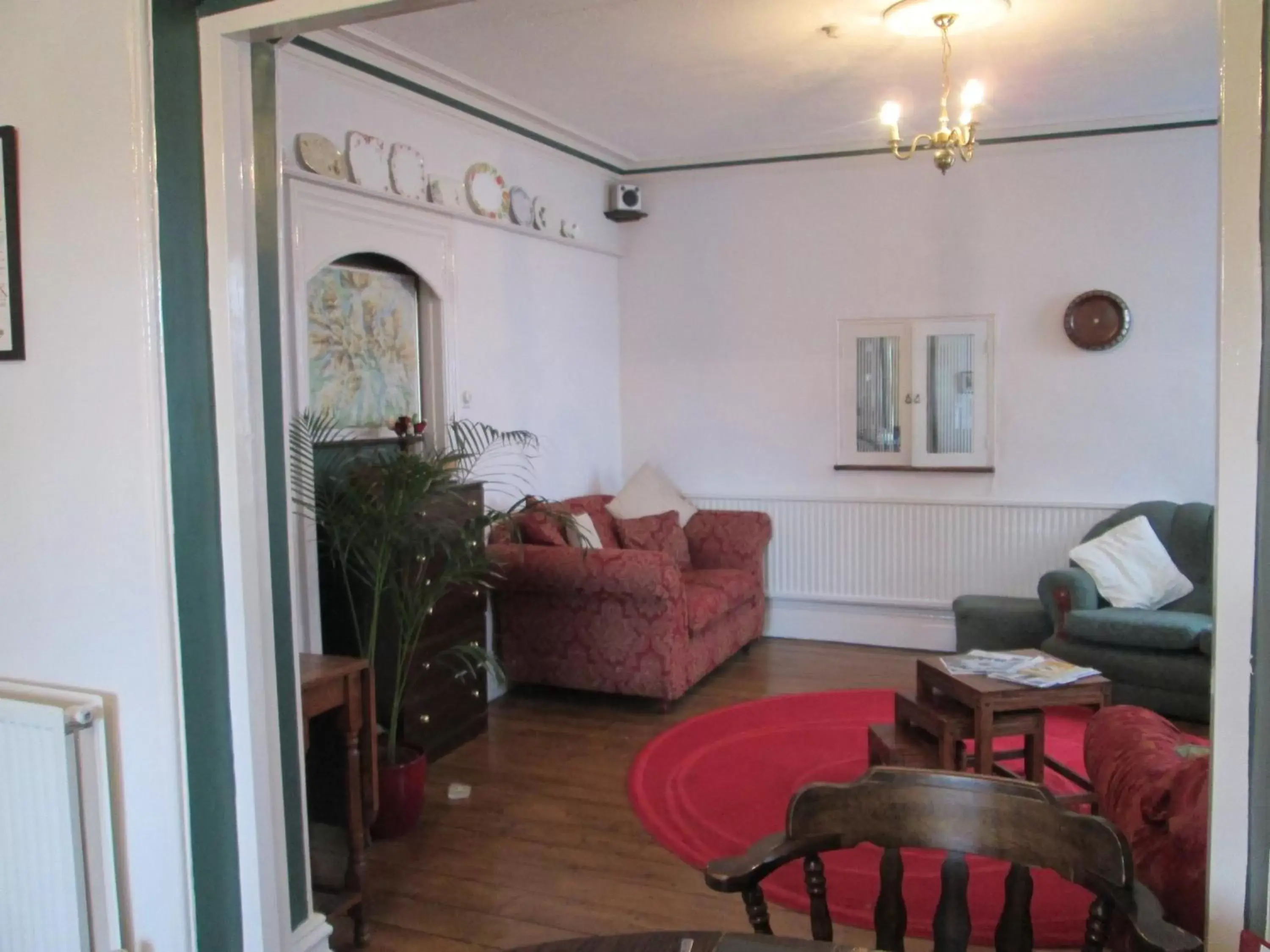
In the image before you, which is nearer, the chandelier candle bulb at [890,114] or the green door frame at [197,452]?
the green door frame at [197,452]

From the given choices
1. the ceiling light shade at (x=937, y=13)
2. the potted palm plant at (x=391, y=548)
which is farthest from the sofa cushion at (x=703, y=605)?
the ceiling light shade at (x=937, y=13)

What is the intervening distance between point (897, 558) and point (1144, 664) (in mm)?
1598

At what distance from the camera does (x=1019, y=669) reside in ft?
11.5

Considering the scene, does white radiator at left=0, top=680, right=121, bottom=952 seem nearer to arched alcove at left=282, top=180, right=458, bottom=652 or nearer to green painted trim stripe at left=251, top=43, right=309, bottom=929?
green painted trim stripe at left=251, top=43, right=309, bottom=929

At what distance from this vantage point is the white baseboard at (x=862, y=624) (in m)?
5.81

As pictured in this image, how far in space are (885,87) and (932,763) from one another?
3.06 meters

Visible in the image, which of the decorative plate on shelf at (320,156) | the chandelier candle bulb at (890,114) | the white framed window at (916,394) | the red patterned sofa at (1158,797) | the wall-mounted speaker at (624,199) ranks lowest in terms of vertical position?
the red patterned sofa at (1158,797)

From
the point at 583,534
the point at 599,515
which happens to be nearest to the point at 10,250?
the point at 583,534

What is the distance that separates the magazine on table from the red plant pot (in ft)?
6.04

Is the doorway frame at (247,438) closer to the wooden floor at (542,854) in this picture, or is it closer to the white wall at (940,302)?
the wooden floor at (542,854)

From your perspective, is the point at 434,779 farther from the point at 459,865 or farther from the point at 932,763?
the point at 932,763

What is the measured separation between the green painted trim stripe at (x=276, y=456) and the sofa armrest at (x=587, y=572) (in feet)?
6.55

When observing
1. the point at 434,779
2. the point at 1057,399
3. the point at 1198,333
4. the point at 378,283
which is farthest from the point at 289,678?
the point at 1198,333

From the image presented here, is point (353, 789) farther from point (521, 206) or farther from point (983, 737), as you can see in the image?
point (521, 206)
